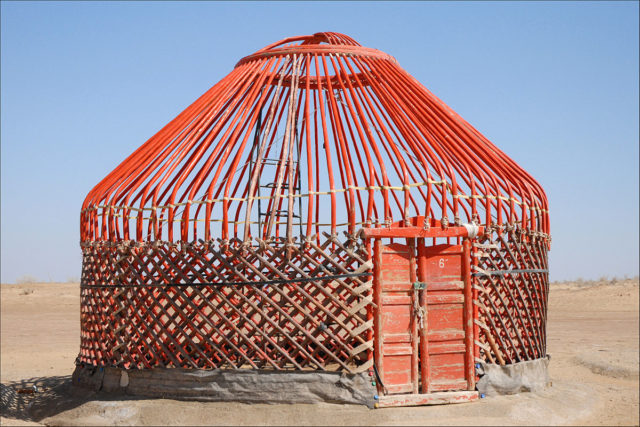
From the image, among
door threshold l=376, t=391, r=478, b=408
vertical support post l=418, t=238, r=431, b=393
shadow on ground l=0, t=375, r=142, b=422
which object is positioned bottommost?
shadow on ground l=0, t=375, r=142, b=422

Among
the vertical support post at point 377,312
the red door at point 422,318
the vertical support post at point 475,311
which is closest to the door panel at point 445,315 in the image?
the red door at point 422,318

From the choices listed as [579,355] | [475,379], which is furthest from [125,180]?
[579,355]

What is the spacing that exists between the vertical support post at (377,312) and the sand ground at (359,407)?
43cm

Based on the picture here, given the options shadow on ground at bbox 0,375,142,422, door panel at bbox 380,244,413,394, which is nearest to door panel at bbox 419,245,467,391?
door panel at bbox 380,244,413,394

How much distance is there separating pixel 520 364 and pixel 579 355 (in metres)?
5.29

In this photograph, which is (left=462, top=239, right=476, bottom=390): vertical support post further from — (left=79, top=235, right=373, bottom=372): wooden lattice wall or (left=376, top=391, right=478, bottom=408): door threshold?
(left=79, top=235, right=373, bottom=372): wooden lattice wall

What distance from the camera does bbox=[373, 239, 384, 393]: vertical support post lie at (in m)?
6.89

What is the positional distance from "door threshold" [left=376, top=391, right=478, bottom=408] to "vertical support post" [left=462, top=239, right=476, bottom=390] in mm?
128

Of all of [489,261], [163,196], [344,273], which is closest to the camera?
[344,273]

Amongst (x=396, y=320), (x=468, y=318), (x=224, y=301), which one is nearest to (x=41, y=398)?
(x=224, y=301)

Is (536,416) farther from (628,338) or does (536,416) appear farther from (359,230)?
(628,338)

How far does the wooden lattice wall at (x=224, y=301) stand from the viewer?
272 inches

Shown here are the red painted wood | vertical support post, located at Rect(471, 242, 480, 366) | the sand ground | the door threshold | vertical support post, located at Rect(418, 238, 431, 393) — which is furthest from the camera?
vertical support post, located at Rect(471, 242, 480, 366)

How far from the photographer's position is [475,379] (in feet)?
23.8
